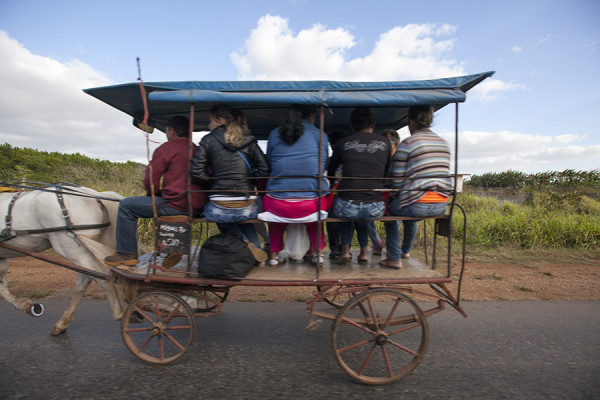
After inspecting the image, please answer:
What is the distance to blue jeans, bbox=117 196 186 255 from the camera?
3.02 meters

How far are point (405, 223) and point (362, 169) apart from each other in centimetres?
90

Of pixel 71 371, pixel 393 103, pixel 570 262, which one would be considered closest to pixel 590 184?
pixel 570 262

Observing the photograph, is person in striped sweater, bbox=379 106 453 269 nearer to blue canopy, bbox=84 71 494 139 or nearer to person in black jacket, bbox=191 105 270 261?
blue canopy, bbox=84 71 494 139

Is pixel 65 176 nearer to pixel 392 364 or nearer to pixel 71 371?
pixel 71 371

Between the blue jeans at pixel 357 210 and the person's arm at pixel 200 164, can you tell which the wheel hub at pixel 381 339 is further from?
the person's arm at pixel 200 164

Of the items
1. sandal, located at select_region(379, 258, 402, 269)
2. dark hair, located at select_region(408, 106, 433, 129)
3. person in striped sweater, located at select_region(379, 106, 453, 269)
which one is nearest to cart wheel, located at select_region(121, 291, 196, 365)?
sandal, located at select_region(379, 258, 402, 269)

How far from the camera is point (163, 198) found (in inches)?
119

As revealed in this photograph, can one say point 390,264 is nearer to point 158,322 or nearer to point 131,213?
point 158,322

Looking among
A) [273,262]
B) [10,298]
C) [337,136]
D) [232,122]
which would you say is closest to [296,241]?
[273,262]

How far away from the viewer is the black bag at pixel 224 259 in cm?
272

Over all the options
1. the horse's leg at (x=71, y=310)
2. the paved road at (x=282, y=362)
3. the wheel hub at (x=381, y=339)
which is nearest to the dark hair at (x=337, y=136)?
the paved road at (x=282, y=362)

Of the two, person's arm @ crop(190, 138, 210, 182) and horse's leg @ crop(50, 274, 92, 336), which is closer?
person's arm @ crop(190, 138, 210, 182)

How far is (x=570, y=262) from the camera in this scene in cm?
632

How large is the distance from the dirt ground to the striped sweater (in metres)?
2.45
